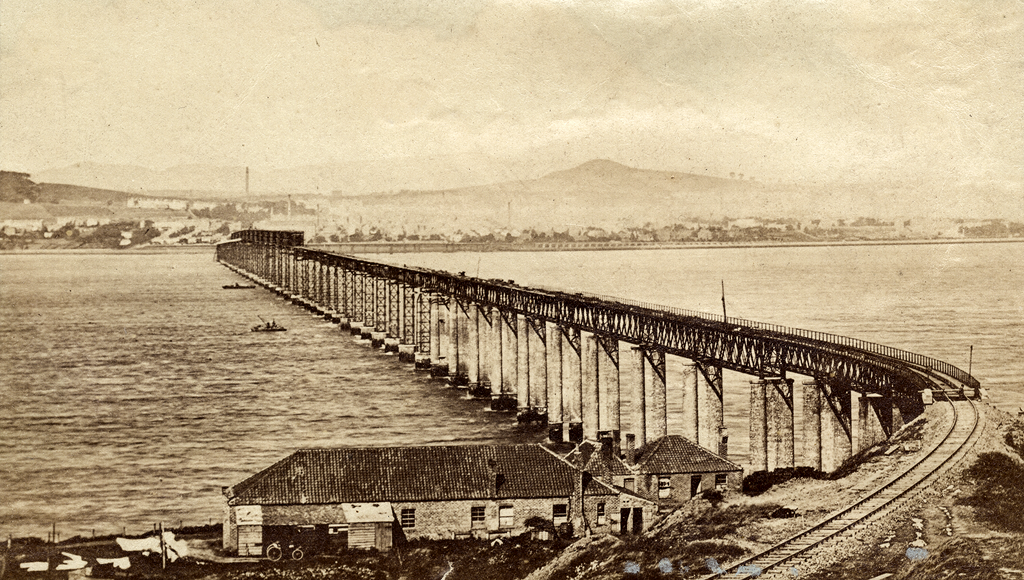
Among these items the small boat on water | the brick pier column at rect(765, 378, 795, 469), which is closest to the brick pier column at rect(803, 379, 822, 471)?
the brick pier column at rect(765, 378, 795, 469)

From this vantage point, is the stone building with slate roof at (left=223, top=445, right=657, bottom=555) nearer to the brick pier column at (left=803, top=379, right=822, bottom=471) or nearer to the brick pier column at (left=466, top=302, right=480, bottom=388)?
the brick pier column at (left=803, top=379, right=822, bottom=471)

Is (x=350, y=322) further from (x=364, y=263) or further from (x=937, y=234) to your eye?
(x=937, y=234)

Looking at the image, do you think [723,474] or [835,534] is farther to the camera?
[723,474]

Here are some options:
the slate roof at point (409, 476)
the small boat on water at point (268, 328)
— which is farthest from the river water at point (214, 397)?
the slate roof at point (409, 476)

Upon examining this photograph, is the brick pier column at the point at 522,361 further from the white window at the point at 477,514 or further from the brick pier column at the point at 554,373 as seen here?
the white window at the point at 477,514

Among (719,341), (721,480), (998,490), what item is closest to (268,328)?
(719,341)

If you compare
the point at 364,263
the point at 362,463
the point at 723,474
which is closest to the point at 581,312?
the point at 723,474

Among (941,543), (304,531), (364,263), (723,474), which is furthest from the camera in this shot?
(364,263)

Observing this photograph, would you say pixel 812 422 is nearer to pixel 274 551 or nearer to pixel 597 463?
pixel 597 463
